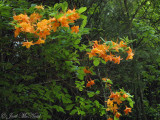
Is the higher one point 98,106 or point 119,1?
point 119,1

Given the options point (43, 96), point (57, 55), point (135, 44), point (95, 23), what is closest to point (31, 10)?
point (57, 55)

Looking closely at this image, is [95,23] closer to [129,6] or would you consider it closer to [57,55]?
[129,6]

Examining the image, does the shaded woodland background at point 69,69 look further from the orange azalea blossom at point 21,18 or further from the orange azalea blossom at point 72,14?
the orange azalea blossom at point 72,14

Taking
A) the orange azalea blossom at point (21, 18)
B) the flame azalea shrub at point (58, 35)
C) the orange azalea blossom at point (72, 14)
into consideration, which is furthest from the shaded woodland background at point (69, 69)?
the orange azalea blossom at point (72, 14)

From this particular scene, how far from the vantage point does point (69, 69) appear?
2.35 metres

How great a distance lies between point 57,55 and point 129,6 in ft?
14.4

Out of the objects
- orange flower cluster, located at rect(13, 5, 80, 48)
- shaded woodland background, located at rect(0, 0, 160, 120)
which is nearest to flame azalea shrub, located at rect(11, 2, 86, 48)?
orange flower cluster, located at rect(13, 5, 80, 48)

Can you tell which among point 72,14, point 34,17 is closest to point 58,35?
point 34,17

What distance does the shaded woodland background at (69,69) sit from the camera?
93.4 inches

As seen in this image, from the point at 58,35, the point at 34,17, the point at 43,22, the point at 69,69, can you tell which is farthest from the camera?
the point at 69,69

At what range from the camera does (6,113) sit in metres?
2.82

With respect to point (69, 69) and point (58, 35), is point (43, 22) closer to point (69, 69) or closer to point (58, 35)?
point (58, 35)

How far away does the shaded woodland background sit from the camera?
2373 millimetres

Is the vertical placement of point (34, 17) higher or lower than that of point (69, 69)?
higher
